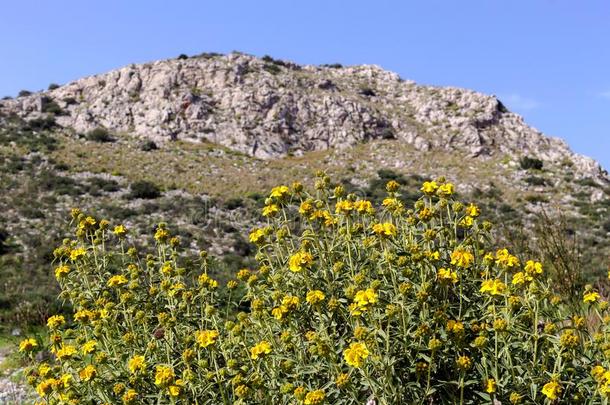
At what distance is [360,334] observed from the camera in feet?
8.00

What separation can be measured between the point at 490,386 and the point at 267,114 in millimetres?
42771

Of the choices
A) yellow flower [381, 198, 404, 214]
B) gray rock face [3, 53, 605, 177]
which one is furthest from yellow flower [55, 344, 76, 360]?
gray rock face [3, 53, 605, 177]

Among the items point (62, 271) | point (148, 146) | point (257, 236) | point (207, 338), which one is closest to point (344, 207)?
point (257, 236)

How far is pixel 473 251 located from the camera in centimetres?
342

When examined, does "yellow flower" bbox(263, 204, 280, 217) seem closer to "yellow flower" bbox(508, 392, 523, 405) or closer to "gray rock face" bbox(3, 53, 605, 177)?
"yellow flower" bbox(508, 392, 523, 405)

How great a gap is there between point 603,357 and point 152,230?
20.9m

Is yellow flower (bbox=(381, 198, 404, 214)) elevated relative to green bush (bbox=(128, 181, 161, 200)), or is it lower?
elevated

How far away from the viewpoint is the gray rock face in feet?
139

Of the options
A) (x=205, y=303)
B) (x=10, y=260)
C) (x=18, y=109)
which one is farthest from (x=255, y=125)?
(x=205, y=303)

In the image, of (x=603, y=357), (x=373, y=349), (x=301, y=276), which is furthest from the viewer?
(x=301, y=276)

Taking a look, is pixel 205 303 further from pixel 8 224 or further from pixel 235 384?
pixel 8 224

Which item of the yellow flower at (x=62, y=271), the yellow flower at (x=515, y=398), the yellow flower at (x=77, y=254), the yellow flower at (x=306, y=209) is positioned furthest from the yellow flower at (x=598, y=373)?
the yellow flower at (x=62, y=271)

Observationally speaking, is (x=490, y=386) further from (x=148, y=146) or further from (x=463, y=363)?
(x=148, y=146)

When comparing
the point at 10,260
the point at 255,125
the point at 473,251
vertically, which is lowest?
the point at 10,260
